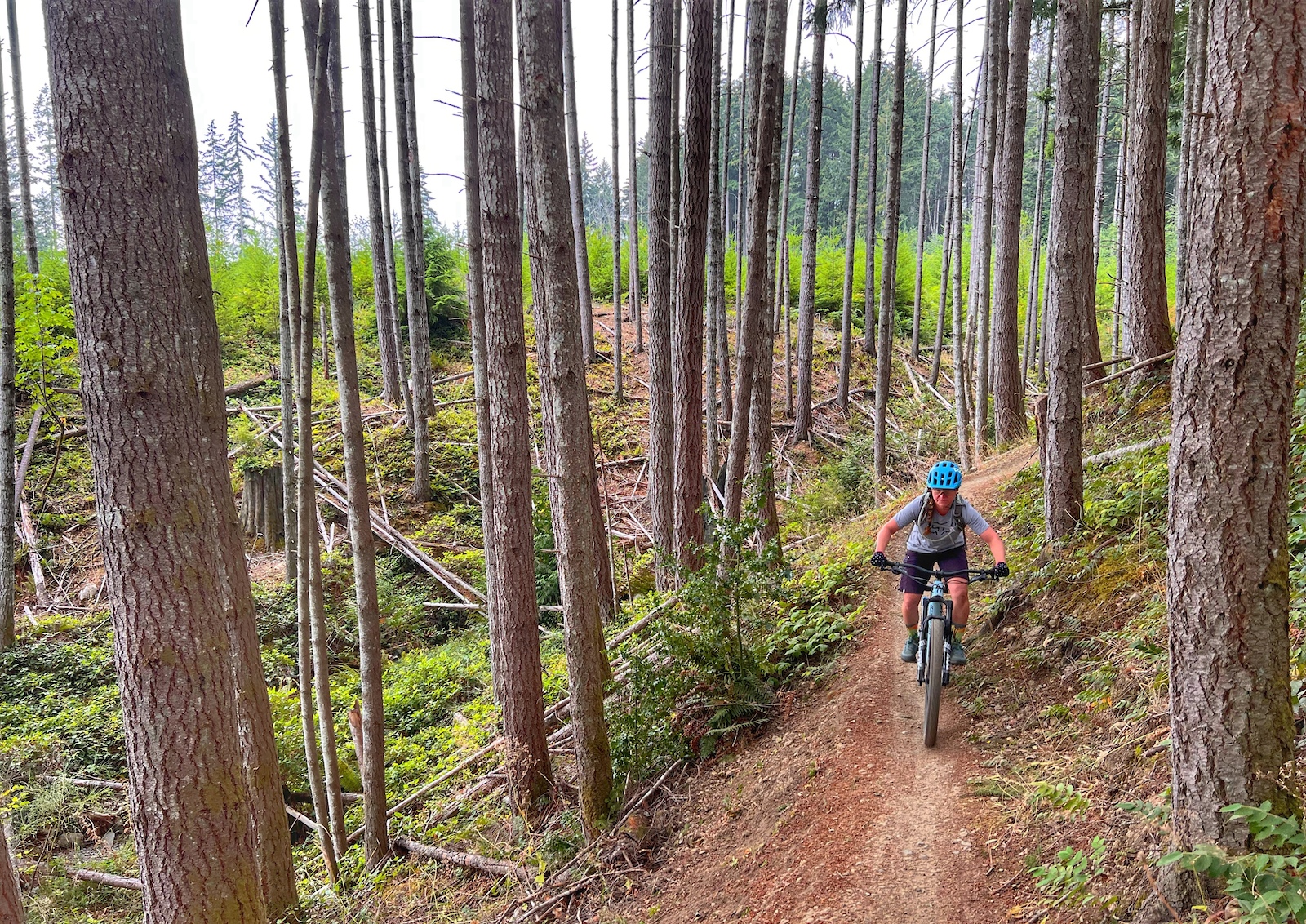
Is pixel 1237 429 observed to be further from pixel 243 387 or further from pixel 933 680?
pixel 243 387

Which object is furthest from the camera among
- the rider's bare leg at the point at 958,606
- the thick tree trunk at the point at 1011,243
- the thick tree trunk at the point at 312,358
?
the thick tree trunk at the point at 1011,243

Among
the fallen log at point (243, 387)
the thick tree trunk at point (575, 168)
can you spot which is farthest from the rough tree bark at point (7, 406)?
the thick tree trunk at point (575, 168)

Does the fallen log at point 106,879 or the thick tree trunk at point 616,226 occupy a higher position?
the thick tree trunk at point 616,226

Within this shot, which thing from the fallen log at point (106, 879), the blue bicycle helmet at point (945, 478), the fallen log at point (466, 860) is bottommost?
the fallen log at point (106, 879)

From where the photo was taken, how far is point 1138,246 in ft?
32.1

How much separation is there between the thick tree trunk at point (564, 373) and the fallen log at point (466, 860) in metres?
0.73

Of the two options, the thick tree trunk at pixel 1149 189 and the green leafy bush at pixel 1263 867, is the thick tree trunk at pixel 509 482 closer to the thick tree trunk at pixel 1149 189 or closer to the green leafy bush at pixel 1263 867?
the green leafy bush at pixel 1263 867

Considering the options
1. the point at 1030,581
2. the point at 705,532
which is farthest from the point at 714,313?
the point at 1030,581

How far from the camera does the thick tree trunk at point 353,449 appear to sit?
5.80 metres

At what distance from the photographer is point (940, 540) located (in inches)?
224

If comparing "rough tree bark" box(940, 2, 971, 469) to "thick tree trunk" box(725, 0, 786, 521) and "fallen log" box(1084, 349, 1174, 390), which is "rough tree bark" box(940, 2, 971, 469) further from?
"thick tree trunk" box(725, 0, 786, 521)

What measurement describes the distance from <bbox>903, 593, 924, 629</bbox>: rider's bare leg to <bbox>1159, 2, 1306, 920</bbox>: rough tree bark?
2.82 meters

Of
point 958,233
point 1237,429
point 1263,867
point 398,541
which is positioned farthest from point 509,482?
point 958,233

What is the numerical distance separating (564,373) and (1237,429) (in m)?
3.81
